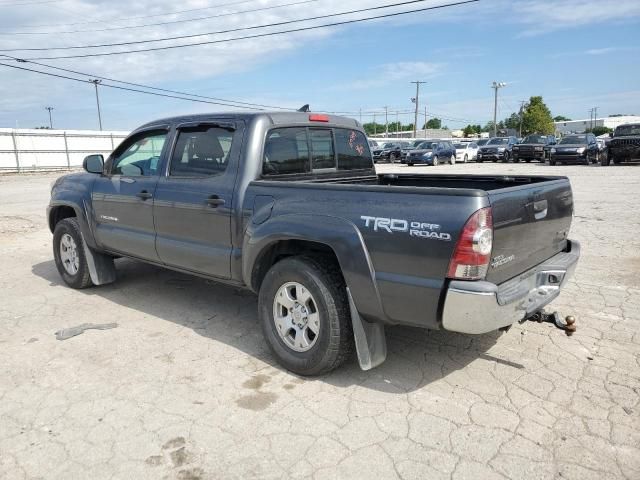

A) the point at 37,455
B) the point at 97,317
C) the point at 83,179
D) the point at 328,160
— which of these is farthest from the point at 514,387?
the point at 83,179

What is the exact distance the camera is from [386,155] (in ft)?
121

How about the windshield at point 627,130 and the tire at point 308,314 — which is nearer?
the tire at point 308,314

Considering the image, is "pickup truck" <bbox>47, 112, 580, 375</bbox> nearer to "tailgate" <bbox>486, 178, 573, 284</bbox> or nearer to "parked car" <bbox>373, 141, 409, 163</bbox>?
→ "tailgate" <bbox>486, 178, 573, 284</bbox>

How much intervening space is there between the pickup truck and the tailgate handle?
0.02 metres

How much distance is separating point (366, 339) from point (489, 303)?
879mm

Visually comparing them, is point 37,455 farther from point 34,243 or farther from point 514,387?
point 34,243

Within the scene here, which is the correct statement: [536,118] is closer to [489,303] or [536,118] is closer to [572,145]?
[572,145]

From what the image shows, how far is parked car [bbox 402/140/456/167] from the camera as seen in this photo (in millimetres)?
30156

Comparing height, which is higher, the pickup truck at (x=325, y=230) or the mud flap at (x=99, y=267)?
the pickup truck at (x=325, y=230)

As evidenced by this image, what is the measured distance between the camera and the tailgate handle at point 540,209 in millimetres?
3330

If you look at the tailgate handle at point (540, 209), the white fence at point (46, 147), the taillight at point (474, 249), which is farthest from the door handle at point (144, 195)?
the white fence at point (46, 147)

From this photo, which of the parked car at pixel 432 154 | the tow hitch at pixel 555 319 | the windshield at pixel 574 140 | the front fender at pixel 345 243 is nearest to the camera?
the front fender at pixel 345 243

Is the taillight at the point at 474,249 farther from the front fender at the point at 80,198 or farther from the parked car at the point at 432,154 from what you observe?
the parked car at the point at 432,154

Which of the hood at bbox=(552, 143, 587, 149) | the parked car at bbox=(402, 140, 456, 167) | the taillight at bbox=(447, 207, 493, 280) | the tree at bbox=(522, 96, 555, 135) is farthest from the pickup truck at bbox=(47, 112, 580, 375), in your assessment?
the tree at bbox=(522, 96, 555, 135)
